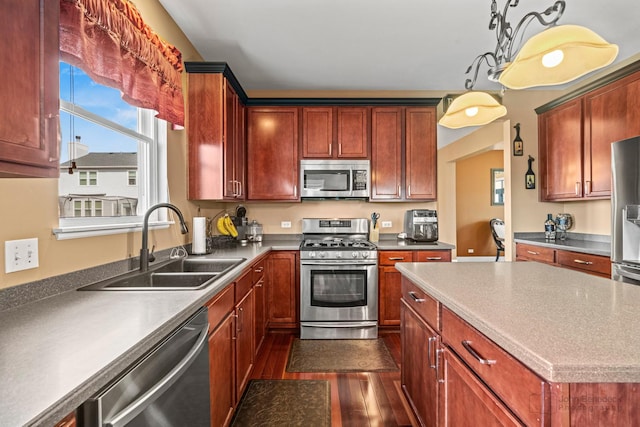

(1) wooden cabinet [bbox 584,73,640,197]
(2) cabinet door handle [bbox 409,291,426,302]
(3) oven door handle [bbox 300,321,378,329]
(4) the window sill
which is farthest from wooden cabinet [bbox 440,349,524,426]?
(1) wooden cabinet [bbox 584,73,640,197]

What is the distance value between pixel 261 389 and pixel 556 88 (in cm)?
446

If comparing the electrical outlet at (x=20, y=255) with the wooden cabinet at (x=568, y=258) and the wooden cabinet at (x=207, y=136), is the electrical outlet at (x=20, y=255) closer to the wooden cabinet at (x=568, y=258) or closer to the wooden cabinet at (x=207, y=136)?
the wooden cabinet at (x=207, y=136)

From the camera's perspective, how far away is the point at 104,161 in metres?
1.88

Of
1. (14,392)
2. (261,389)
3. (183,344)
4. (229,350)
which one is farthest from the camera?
(261,389)

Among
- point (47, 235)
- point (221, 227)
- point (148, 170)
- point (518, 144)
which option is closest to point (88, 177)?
point (47, 235)

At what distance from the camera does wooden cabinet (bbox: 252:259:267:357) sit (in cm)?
258

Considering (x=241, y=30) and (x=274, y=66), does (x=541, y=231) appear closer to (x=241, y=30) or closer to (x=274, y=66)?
(x=274, y=66)

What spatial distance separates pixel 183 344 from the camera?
47.3 inches

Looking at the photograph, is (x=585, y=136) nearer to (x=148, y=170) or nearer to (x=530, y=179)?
(x=530, y=179)

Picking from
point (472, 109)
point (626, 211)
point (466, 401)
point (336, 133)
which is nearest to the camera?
point (466, 401)

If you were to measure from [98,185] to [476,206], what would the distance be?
7.19 meters

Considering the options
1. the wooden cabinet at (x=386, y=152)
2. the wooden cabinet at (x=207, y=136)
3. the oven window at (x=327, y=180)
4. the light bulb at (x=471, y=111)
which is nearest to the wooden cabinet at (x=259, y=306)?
the wooden cabinet at (x=207, y=136)

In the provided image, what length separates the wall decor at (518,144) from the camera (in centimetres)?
383

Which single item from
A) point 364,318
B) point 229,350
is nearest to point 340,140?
point 364,318
